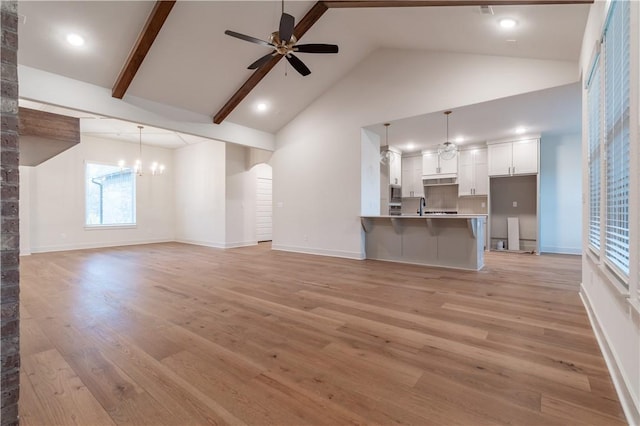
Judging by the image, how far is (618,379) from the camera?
1.63 metres

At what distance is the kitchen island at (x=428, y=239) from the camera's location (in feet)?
15.9

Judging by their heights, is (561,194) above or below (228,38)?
below

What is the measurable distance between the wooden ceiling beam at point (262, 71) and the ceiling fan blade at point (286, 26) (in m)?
1.40

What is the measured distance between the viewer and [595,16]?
2570mm

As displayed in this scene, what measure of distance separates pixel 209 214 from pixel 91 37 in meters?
5.04

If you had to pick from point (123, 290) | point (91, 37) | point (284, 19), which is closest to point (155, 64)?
point (91, 37)

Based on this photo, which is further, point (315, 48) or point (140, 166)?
point (140, 166)

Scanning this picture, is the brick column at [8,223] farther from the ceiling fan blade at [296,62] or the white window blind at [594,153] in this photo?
the white window blind at [594,153]

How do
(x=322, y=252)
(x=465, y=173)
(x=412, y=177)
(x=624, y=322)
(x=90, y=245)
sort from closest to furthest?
(x=624, y=322) < (x=322, y=252) < (x=465, y=173) < (x=90, y=245) < (x=412, y=177)

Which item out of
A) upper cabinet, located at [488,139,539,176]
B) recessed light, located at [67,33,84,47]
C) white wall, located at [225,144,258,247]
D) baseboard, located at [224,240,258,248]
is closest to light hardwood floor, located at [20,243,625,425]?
recessed light, located at [67,33,84,47]

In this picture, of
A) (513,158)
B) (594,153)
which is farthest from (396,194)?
(594,153)

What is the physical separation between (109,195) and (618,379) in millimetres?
10103

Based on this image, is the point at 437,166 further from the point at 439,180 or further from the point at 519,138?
the point at 519,138

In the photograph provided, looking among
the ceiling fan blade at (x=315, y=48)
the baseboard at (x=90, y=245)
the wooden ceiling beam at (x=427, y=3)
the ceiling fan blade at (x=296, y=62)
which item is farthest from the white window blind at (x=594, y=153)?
the baseboard at (x=90, y=245)
